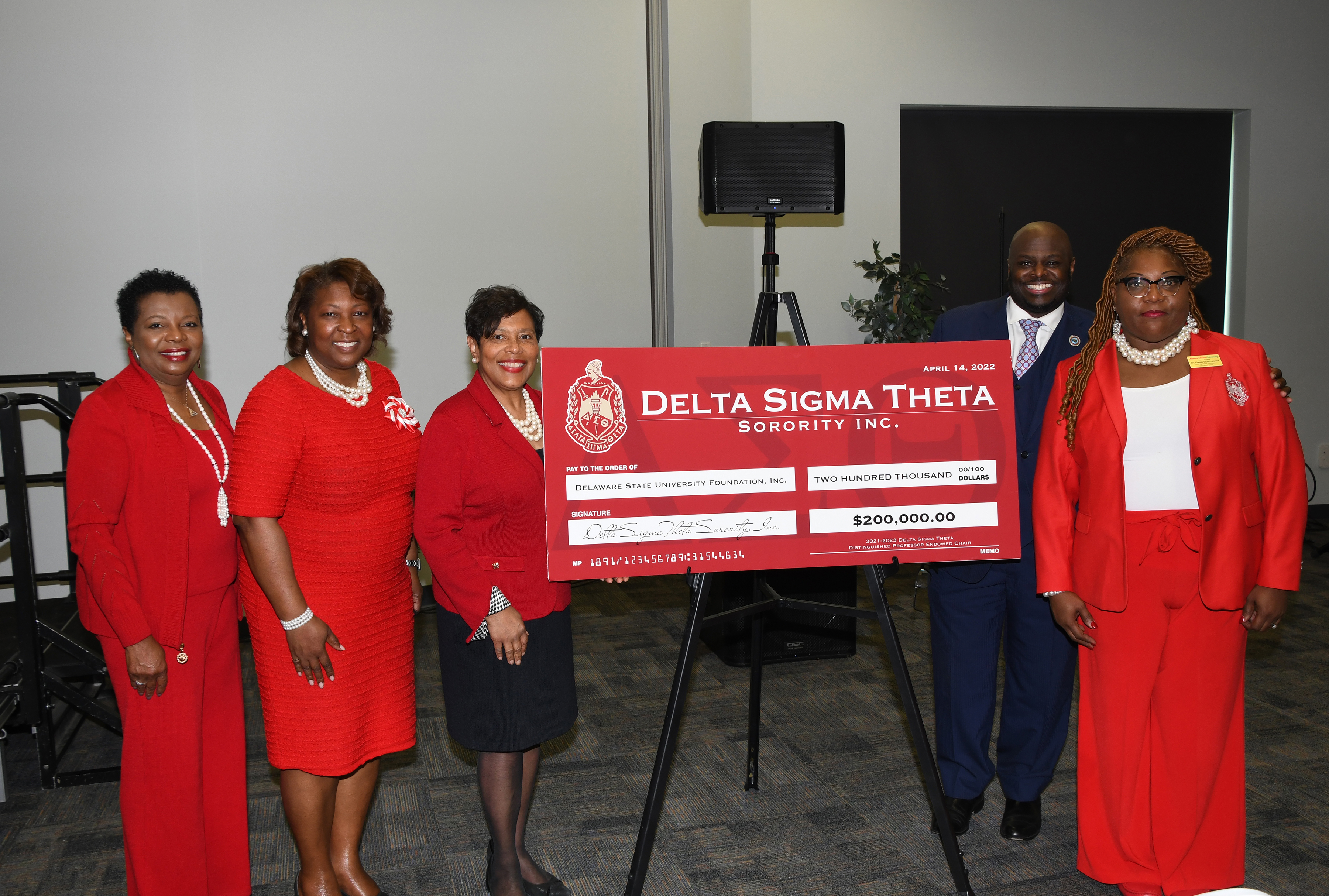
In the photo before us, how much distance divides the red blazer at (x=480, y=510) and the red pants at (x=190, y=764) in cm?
59

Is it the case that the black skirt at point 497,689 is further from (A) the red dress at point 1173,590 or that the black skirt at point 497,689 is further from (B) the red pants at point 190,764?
(A) the red dress at point 1173,590

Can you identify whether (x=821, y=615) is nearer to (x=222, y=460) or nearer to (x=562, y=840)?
(x=562, y=840)

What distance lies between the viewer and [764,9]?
591 cm

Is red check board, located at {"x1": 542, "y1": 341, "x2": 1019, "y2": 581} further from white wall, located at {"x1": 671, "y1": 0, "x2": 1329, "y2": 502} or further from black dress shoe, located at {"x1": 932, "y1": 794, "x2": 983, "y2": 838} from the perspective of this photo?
white wall, located at {"x1": 671, "y1": 0, "x2": 1329, "y2": 502}

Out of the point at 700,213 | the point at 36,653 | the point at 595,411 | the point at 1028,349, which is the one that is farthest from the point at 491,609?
the point at 700,213

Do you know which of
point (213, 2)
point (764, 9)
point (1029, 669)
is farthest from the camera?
point (764, 9)

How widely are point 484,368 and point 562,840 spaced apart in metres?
1.54

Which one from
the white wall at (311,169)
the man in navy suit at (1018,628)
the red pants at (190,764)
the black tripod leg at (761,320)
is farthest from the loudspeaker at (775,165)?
the white wall at (311,169)

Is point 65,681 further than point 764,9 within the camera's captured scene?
No

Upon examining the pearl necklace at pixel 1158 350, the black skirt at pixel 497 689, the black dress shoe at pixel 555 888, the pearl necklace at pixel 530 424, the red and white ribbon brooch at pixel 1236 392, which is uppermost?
the pearl necklace at pixel 1158 350

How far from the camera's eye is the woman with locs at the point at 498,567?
217 cm

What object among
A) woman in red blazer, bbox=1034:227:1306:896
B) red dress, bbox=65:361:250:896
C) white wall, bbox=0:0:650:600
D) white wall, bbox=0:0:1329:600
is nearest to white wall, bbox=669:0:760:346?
white wall, bbox=0:0:1329:600

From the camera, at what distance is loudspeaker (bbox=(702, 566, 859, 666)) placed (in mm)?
4434

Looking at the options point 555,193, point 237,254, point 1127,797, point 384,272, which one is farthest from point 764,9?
point 1127,797
